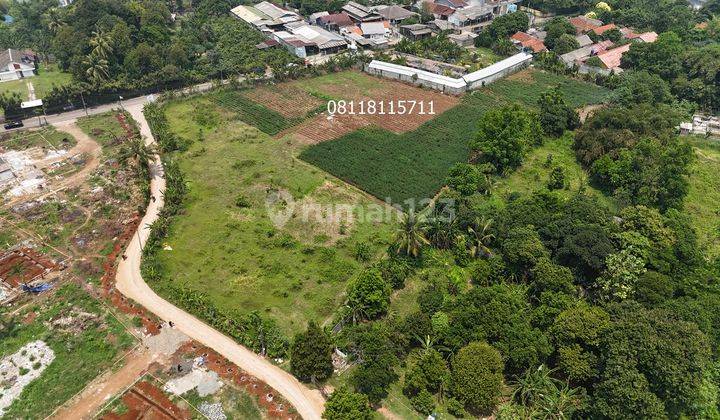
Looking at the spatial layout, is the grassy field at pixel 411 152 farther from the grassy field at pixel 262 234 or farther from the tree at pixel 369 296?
the tree at pixel 369 296

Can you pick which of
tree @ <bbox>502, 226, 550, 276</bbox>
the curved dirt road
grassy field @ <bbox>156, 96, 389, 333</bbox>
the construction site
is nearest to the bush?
the curved dirt road

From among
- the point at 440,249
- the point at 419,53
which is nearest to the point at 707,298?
the point at 440,249

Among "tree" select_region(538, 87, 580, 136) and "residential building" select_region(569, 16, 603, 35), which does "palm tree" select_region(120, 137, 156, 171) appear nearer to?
"tree" select_region(538, 87, 580, 136)

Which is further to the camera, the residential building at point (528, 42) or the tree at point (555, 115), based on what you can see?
the residential building at point (528, 42)

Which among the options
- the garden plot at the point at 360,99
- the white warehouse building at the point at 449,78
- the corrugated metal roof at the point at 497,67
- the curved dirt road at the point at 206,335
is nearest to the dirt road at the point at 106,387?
the curved dirt road at the point at 206,335

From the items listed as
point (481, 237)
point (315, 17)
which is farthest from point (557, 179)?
point (315, 17)

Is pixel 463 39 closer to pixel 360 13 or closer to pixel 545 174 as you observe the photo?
pixel 360 13
